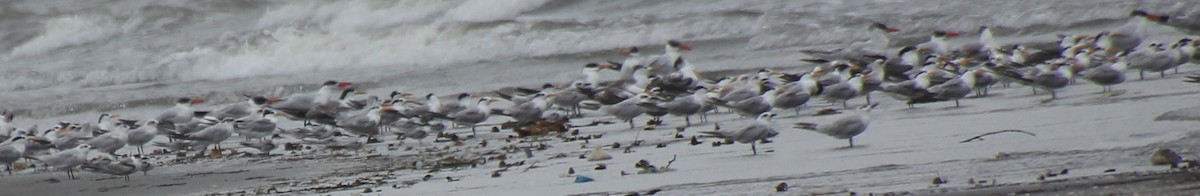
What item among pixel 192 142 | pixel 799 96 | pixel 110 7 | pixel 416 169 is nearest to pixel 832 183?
pixel 416 169

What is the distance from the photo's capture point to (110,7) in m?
26.3

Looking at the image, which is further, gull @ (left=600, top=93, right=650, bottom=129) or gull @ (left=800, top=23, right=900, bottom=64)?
gull @ (left=800, top=23, right=900, bottom=64)

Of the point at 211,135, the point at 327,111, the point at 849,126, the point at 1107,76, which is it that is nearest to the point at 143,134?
the point at 211,135

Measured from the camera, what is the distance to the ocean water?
18.5 meters

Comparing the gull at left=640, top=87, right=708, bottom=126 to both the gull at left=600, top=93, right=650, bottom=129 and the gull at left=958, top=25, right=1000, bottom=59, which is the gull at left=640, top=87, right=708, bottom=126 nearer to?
the gull at left=600, top=93, right=650, bottom=129

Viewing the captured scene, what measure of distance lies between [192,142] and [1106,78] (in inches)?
217

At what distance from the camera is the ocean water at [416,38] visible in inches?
730

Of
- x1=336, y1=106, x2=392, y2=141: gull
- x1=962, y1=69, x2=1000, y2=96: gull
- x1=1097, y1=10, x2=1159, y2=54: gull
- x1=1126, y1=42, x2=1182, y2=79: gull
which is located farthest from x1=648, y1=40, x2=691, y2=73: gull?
x1=1126, y1=42, x2=1182, y2=79: gull

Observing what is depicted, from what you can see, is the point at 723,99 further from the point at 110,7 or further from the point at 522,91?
the point at 110,7

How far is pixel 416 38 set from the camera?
2120 centimetres

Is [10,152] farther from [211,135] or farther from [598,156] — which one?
[598,156]

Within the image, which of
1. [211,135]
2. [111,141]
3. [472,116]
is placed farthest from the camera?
[472,116]

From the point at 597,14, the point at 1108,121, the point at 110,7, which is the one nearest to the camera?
the point at 1108,121

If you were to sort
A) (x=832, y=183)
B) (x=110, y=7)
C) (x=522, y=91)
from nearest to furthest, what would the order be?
A: (x=832, y=183) → (x=522, y=91) → (x=110, y=7)
